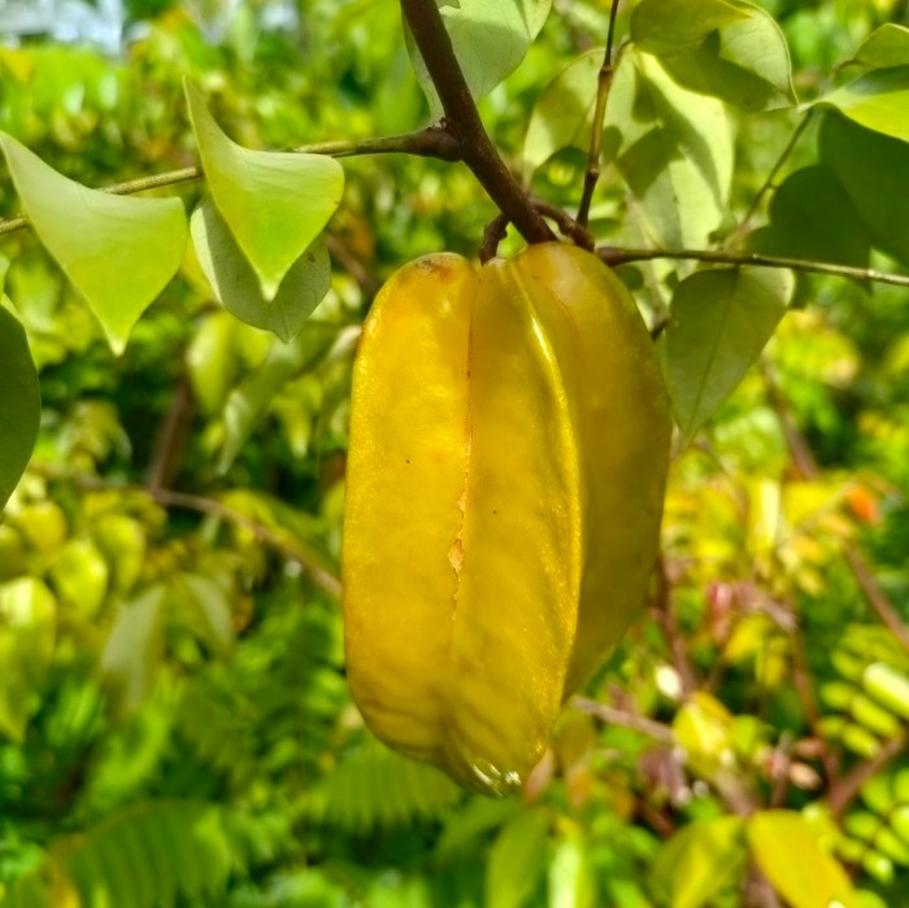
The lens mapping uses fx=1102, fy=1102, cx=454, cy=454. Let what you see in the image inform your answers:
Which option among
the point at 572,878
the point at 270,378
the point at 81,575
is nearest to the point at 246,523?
the point at 81,575

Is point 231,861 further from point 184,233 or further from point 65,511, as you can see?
point 184,233

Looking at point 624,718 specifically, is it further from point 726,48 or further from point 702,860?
point 726,48

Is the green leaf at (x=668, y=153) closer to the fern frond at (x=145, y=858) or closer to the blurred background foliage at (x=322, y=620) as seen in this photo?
the blurred background foliage at (x=322, y=620)

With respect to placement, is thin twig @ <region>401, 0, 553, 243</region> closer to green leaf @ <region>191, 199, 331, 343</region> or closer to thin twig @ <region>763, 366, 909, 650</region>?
green leaf @ <region>191, 199, 331, 343</region>

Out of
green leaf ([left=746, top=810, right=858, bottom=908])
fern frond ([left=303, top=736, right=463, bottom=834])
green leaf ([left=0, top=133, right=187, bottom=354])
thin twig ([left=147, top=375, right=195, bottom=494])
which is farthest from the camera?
thin twig ([left=147, top=375, right=195, bottom=494])

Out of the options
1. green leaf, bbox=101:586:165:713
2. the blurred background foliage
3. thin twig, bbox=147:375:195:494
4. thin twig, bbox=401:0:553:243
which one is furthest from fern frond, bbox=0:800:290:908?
thin twig, bbox=401:0:553:243

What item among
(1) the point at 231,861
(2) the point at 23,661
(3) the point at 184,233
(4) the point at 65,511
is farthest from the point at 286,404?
(3) the point at 184,233

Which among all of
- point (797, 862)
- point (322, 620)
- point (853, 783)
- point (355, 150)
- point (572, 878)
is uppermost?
point (355, 150)
